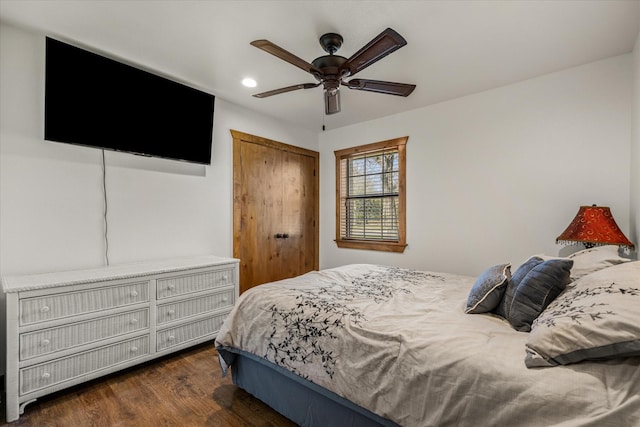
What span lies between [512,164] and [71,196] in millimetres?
4014

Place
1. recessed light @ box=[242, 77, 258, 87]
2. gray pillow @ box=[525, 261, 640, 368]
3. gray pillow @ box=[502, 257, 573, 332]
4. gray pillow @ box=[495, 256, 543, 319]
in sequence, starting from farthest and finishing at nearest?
recessed light @ box=[242, 77, 258, 87] → gray pillow @ box=[495, 256, 543, 319] → gray pillow @ box=[502, 257, 573, 332] → gray pillow @ box=[525, 261, 640, 368]

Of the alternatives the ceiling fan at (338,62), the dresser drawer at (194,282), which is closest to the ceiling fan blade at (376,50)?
the ceiling fan at (338,62)

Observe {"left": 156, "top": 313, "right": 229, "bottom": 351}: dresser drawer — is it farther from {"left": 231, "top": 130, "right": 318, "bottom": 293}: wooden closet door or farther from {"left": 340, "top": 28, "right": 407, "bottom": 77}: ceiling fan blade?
{"left": 340, "top": 28, "right": 407, "bottom": 77}: ceiling fan blade

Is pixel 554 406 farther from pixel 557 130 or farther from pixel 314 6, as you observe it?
pixel 557 130

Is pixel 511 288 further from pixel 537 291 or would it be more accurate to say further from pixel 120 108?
pixel 120 108

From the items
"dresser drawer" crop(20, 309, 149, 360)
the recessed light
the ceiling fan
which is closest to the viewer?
the ceiling fan

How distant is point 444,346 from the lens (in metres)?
1.25

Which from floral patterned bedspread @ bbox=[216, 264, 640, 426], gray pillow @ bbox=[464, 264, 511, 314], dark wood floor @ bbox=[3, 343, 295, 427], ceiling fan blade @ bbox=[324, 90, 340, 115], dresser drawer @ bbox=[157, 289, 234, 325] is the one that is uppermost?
ceiling fan blade @ bbox=[324, 90, 340, 115]

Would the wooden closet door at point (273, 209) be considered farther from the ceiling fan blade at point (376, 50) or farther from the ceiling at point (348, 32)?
the ceiling fan blade at point (376, 50)

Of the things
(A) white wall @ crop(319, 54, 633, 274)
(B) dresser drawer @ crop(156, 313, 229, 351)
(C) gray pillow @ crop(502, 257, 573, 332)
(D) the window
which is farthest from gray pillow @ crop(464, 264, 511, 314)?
(B) dresser drawer @ crop(156, 313, 229, 351)

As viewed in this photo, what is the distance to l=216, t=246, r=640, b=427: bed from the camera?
970mm

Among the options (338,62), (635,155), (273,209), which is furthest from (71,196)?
(635,155)

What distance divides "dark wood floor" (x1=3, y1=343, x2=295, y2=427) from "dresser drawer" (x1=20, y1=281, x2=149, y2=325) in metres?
0.57

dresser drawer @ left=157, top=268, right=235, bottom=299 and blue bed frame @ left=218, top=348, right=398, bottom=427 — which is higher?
dresser drawer @ left=157, top=268, right=235, bottom=299
